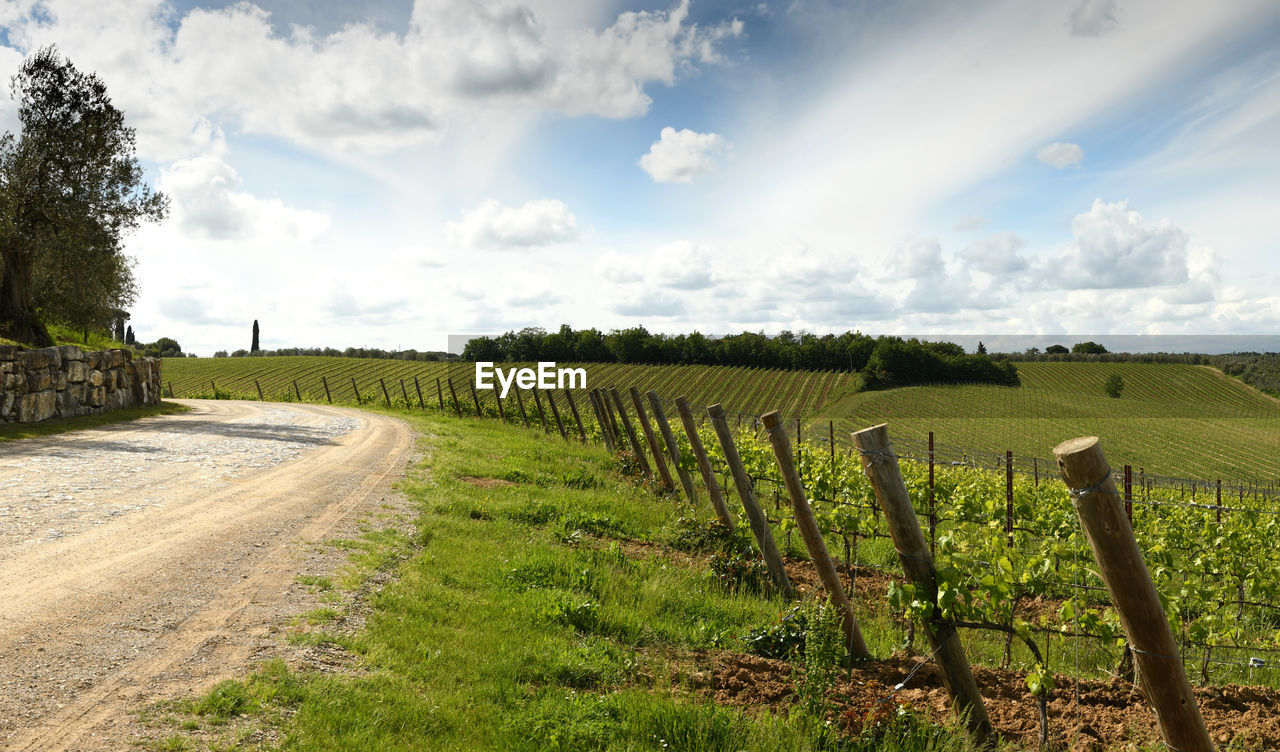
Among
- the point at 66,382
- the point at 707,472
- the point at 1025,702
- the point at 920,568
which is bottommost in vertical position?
the point at 1025,702

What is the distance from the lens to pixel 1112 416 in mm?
81188

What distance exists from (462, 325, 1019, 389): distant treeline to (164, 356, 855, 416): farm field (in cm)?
524

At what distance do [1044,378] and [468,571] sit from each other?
120 meters

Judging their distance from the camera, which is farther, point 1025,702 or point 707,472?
point 707,472

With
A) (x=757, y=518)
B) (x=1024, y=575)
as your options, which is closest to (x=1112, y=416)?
(x=757, y=518)

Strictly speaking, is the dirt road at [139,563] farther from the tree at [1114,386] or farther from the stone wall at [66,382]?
the tree at [1114,386]

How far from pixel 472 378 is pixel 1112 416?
229ft

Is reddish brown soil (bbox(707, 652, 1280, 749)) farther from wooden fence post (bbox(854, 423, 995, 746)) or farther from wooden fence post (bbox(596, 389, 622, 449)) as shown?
wooden fence post (bbox(596, 389, 622, 449))

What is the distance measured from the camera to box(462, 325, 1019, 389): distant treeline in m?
101

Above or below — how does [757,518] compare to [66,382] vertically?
below

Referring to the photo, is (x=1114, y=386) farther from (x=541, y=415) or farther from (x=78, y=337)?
(x=78, y=337)

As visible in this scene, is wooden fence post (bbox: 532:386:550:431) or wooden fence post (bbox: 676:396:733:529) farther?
wooden fence post (bbox: 532:386:550:431)

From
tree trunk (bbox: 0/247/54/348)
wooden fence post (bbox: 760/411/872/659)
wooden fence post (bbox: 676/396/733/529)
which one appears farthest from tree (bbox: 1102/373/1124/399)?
tree trunk (bbox: 0/247/54/348)

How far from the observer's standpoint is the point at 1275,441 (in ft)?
219
